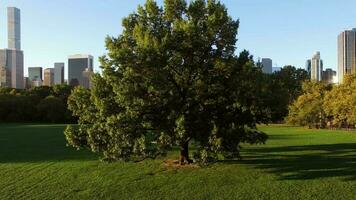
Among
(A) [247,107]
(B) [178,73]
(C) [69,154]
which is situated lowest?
(C) [69,154]

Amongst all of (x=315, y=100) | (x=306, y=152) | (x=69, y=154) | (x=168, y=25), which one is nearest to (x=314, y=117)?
(x=315, y=100)

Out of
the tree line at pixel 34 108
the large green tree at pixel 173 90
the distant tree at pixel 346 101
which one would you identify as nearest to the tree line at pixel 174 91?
the large green tree at pixel 173 90

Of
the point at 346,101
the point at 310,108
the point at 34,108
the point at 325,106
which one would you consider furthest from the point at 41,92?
the point at 346,101

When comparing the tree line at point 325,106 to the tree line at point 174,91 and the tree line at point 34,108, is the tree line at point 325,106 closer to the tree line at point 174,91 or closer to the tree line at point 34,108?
the tree line at point 174,91

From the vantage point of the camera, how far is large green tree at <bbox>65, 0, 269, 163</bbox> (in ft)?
65.4

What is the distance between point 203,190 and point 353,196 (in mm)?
4878

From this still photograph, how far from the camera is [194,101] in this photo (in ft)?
68.0

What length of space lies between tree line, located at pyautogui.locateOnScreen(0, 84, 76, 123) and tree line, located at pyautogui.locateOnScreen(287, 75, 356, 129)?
4322 cm

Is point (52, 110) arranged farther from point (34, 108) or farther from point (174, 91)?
point (174, 91)

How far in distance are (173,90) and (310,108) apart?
5765cm

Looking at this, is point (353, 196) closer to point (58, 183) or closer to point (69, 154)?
point (58, 183)

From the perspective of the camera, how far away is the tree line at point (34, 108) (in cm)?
9994

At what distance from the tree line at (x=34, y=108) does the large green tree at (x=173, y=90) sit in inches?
3048

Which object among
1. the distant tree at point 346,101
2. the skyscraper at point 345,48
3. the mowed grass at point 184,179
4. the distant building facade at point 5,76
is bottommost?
the mowed grass at point 184,179
